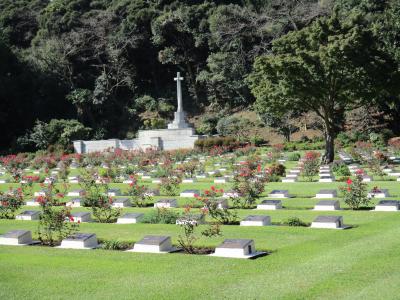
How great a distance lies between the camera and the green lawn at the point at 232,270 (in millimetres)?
7324

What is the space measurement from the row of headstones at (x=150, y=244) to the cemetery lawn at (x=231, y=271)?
344 millimetres

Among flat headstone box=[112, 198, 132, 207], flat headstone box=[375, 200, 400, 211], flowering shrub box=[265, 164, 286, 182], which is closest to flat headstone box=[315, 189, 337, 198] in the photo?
flat headstone box=[375, 200, 400, 211]

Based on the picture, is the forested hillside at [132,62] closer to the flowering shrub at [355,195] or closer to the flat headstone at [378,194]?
the flat headstone at [378,194]

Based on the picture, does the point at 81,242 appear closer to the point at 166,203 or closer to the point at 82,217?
the point at 82,217

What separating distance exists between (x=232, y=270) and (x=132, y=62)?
4797 centimetres

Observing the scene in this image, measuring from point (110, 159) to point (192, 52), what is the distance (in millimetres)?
24269

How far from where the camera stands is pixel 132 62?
5491 cm

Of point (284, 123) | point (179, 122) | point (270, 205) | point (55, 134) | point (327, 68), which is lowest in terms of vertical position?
point (270, 205)

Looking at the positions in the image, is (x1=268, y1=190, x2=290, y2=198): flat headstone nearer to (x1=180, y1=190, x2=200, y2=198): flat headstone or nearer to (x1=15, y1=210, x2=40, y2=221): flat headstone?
(x1=180, y1=190, x2=200, y2=198): flat headstone

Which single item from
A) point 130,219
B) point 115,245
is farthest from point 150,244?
point 130,219

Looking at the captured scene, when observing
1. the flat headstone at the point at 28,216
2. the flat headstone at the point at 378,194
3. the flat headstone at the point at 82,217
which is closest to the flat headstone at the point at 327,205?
the flat headstone at the point at 378,194

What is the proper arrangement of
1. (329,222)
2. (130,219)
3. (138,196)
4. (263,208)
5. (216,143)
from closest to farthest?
1. (329,222)
2. (130,219)
3. (263,208)
4. (138,196)
5. (216,143)

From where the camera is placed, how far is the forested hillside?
48188mm

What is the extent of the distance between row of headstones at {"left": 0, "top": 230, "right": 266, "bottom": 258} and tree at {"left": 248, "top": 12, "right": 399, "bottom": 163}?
17294 mm
